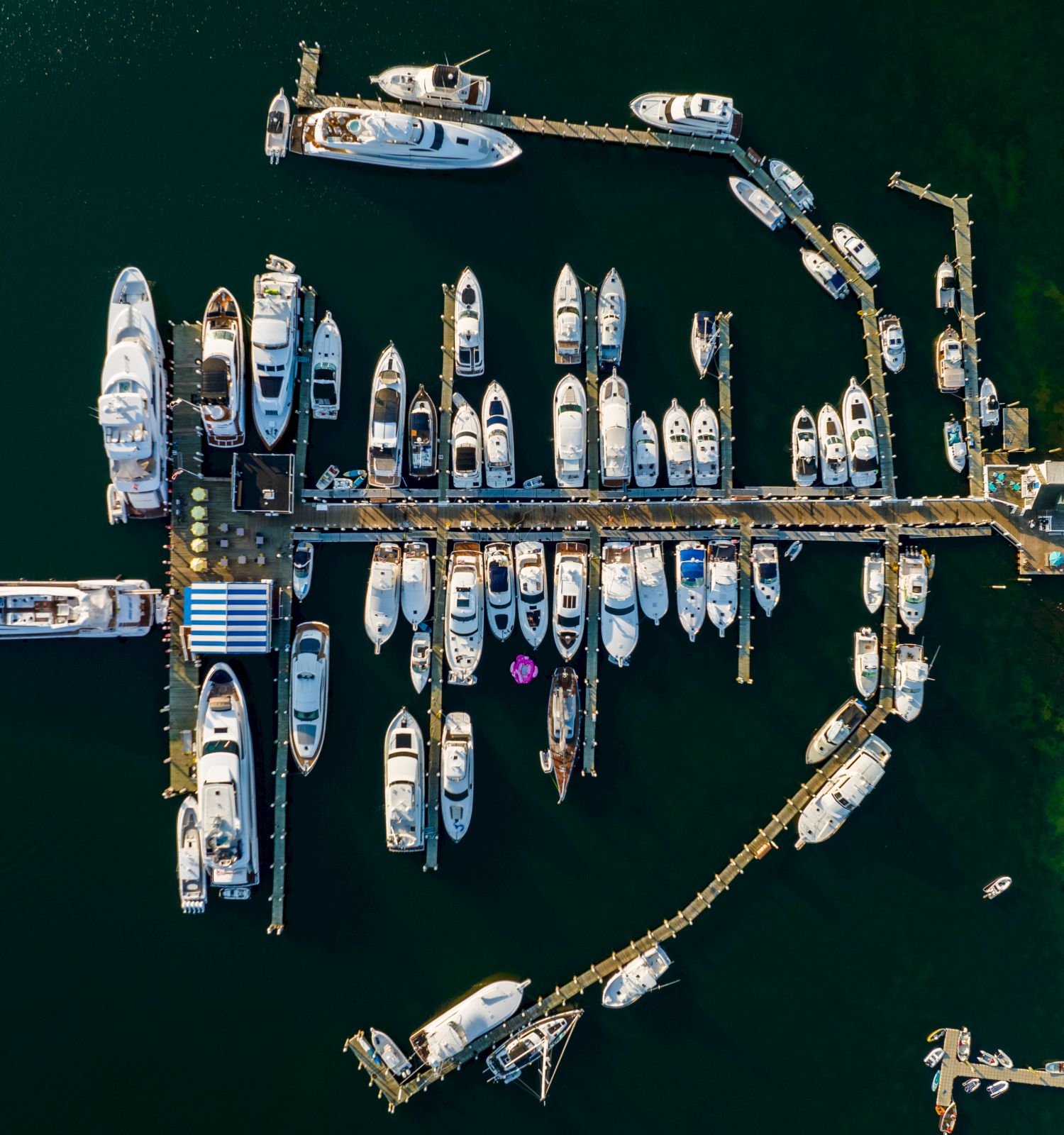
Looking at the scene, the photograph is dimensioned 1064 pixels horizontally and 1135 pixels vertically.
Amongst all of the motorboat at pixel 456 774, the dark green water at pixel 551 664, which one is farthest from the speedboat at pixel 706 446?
the motorboat at pixel 456 774

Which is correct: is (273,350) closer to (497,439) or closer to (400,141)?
(497,439)

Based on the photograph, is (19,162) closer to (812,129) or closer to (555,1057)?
(812,129)

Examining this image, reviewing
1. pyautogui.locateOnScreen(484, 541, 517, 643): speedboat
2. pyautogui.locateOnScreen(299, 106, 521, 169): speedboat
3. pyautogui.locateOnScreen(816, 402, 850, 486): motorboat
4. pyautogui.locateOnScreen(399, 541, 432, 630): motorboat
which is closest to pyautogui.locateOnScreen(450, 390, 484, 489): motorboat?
pyautogui.locateOnScreen(484, 541, 517, 643): speedboat

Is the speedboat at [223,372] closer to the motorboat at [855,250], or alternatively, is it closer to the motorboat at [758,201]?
the motorboat at [758,201]

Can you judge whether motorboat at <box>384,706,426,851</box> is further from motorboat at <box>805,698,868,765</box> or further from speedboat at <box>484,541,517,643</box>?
motorboat at <box>805,698,868,765</box>

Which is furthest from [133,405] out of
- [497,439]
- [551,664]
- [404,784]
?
[551,664]

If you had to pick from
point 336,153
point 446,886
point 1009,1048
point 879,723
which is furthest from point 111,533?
point 1009,1048

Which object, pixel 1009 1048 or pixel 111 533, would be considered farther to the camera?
pixel 1009 1048
